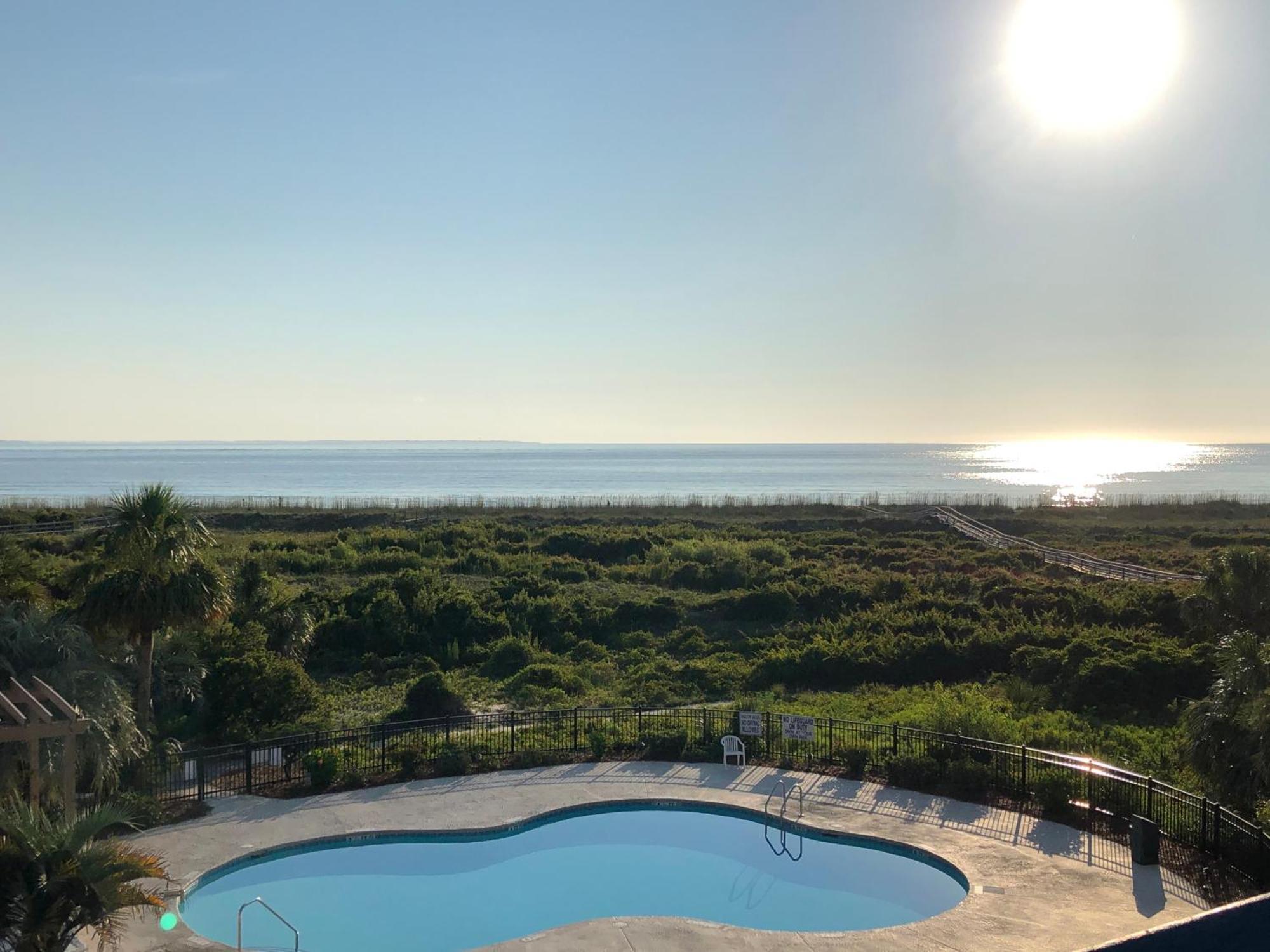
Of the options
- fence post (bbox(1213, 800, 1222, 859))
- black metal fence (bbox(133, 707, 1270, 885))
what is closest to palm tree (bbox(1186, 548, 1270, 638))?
black metal fence (bbox(133, 707, 1270, 885))

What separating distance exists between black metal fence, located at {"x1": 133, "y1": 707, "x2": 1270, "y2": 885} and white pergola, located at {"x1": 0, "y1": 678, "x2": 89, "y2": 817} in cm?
412

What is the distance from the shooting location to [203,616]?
53.9 feet

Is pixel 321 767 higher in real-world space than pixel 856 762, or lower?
higher

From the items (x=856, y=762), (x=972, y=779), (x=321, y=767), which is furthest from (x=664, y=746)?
(x=321, y=767)

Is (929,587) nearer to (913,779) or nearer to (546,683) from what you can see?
(546,683)

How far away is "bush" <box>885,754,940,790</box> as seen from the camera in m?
16.9

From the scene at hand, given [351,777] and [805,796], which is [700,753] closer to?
[805,796]

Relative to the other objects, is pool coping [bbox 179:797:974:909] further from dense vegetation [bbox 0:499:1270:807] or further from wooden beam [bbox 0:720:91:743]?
wooden beam [bbox 0:720:91:743]

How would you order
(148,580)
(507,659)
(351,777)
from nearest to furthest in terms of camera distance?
1. (148,580)
2. (351,777)
3. (507,659)

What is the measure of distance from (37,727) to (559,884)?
7100 millimetres

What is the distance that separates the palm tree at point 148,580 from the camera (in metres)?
15.9

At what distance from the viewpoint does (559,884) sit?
14148mm

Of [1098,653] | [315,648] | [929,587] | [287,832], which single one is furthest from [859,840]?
[929,587]

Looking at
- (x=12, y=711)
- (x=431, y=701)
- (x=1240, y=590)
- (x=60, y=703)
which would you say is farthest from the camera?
(x=431, y=701)
